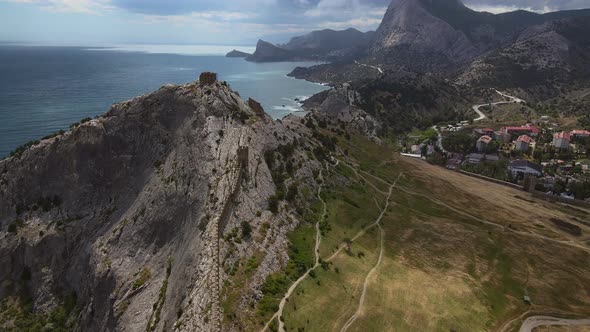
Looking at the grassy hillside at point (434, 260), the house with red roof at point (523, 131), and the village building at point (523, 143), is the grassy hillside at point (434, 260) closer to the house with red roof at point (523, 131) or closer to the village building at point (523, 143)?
the village building at point (523, 143)

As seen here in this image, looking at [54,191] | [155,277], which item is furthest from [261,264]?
[54,191]

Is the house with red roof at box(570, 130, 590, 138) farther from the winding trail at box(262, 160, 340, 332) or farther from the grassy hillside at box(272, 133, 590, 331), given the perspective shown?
the winding trail at box(262, 160, 340, 332)

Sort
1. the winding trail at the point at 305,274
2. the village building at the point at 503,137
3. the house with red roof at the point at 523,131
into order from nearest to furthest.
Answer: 1. the winding trail at the point at 305,274
2. the village building at the point at 503,137
3. the house with red roof at the point at 523,131

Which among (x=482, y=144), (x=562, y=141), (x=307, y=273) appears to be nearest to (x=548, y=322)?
(x=307, y=273)

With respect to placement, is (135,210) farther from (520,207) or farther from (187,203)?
(520,207)

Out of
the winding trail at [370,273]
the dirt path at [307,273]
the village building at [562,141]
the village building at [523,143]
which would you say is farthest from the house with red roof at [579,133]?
the dirt path at [307,273]

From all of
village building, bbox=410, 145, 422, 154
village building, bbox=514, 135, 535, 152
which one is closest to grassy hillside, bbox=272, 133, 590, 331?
village building, bbox=410, 145, 422, 154
